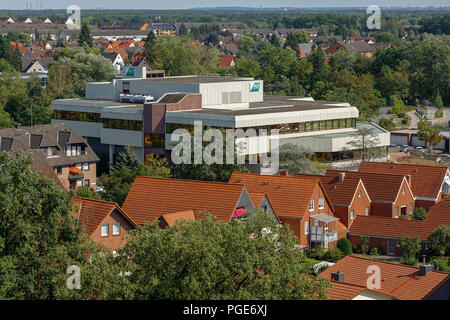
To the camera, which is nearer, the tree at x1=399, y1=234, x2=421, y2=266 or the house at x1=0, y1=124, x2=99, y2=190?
the tree at x1=399, y1=234, x2=421, y2=266

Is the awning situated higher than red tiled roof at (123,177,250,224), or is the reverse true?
red tiled roof at (123,177,250,224)

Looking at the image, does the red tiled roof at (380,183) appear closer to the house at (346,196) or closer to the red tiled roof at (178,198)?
the house at (346,196)

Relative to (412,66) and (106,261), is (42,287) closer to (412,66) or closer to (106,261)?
(106,261)

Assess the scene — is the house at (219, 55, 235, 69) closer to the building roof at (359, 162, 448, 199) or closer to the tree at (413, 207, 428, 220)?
the building roof at (359, 162, 448, 199)

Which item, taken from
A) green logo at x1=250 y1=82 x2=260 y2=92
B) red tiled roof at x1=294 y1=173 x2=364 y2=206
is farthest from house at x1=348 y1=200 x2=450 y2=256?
green logo at x1=250 y1=82 x2=260 y2=92

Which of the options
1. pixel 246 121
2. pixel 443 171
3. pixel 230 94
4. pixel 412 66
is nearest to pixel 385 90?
pixel 412 66

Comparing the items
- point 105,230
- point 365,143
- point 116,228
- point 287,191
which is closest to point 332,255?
point 287,191
